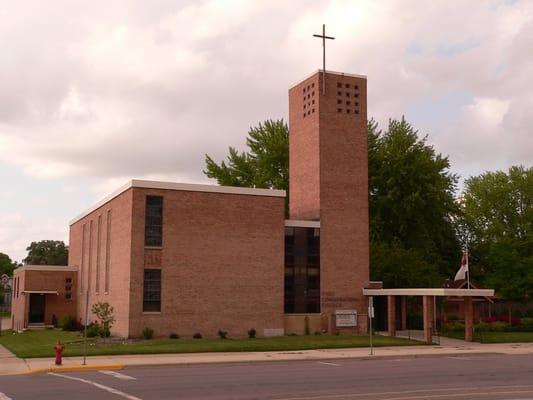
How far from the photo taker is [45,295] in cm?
5728

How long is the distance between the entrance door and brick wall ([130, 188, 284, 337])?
19165 mm

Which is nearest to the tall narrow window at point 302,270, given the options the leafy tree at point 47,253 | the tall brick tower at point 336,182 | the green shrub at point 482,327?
the tall brick tower at point 336,182

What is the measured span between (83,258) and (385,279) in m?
23.8

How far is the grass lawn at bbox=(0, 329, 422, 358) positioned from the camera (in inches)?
1329

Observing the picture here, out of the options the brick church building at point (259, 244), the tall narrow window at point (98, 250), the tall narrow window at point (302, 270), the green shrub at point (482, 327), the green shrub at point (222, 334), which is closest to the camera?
the brick church building at point (259, 244)

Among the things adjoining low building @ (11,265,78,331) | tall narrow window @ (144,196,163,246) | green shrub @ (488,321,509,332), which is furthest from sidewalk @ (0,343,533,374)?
adjoining low building @ (11,265,78,331)

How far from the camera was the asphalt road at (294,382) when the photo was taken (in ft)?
59.9

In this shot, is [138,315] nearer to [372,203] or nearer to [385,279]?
[385,279]

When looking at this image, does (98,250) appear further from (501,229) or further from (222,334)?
(501,229)

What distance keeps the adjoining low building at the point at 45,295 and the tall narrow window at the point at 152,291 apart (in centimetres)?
1772

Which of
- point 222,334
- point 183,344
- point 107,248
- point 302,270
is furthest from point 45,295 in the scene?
point 183,344

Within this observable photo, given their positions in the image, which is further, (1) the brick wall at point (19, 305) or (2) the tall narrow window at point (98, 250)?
(1) the brick wall at point (19, 305)

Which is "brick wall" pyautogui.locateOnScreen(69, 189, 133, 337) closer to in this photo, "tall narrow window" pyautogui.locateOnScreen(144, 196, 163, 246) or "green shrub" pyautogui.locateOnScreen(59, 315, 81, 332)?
"tall narrow window" pyautogui.locateOnScreen(144, 196, 163, 246)

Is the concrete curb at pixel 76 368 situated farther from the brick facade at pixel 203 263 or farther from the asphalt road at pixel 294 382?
the brick facade at pixel 203 263
